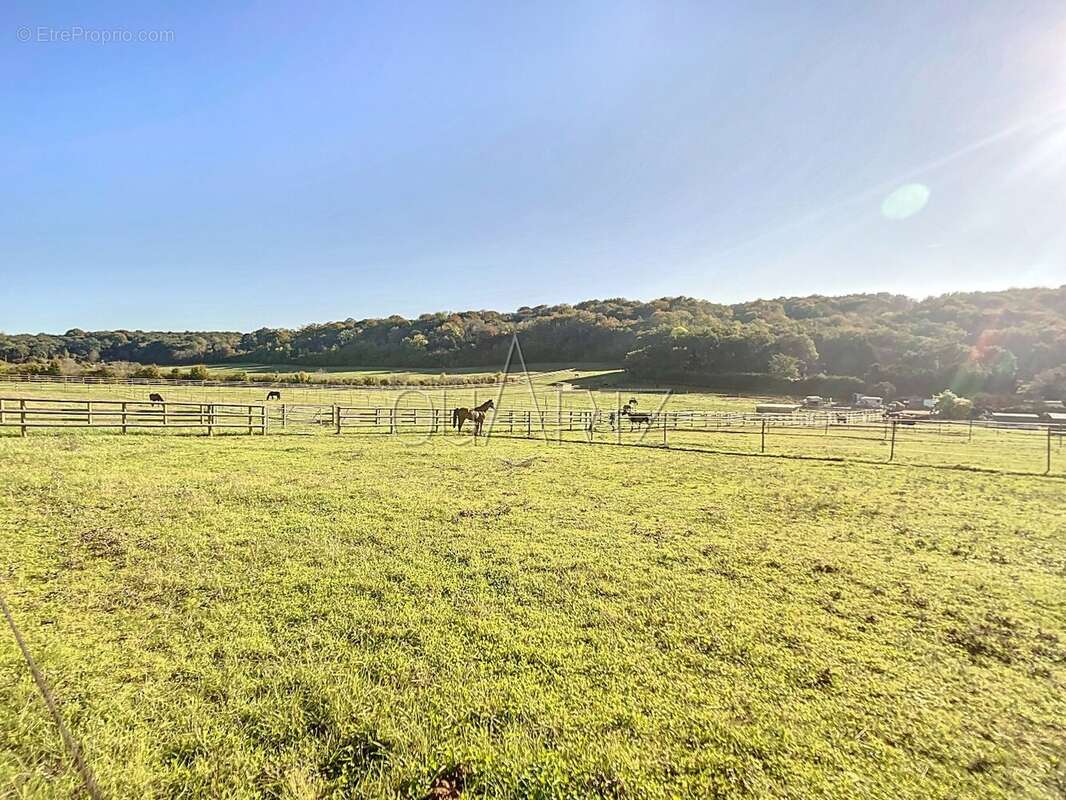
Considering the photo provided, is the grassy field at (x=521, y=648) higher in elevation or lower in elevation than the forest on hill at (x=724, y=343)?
lower

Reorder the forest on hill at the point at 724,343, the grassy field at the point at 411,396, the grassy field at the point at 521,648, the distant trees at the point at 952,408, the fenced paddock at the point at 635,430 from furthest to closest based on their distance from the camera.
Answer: the forest on hill at the point at 724,343
the distant trees at the point at 952,408
the grassy field at the point at 411,396
the fenced paddock at the point at 635,430
the grassy field at the point at 521,648

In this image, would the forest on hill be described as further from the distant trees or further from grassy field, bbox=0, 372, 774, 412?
the distant trees

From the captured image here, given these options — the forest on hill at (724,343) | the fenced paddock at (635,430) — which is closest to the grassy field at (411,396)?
the fenced paddock at (635,430)

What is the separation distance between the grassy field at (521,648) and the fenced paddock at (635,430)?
8.50 meters

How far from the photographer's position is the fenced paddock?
628 inches

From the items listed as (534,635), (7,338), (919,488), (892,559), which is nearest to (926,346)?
(919,488)

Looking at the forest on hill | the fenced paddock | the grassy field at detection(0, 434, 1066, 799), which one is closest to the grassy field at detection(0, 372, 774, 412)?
the fenced paddock

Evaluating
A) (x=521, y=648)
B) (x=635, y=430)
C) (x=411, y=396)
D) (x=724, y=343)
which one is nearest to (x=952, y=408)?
(x=724, y=343)

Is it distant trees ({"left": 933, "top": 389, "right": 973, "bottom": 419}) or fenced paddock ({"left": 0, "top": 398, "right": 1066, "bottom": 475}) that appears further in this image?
distant trees ({"left": 933, "top": 389, "right": 973, "bottom": 419})

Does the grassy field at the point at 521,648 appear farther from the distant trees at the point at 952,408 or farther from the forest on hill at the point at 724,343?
the forest on hill at the point at 724,343

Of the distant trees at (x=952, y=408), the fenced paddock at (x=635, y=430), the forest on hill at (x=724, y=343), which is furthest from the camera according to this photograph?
the forest on hill at (x=724, y=343)

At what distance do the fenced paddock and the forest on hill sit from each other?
3415 centimetres

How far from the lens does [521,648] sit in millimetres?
3941

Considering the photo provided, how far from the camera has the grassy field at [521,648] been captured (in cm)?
277
